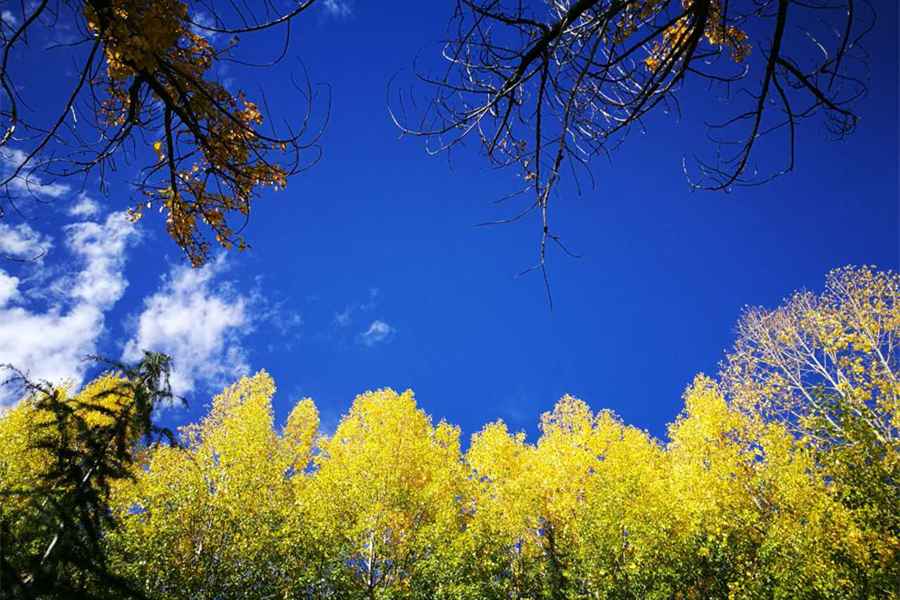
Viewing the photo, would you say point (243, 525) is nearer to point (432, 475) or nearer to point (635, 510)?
point (432, 475)

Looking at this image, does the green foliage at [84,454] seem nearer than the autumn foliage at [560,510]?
Yes

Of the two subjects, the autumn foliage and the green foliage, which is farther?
the autumn foliage

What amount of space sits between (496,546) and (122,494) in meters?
10.2

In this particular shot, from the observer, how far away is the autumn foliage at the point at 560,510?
8.02 meters

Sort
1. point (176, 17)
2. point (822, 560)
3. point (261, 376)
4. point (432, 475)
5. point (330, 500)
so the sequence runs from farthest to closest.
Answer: point (261, 376), point (432, 475), point (330, 500), point (822, 560), point (176, 17)

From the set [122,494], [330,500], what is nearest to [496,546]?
[330,500]

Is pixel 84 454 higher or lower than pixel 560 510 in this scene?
lower

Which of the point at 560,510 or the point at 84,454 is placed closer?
the point at 84,454

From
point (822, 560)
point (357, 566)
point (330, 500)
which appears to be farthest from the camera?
point (330, 500)

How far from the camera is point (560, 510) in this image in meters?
16.8

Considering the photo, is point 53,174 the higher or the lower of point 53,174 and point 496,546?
the lower

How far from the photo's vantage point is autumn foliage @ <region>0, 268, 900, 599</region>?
8016mm

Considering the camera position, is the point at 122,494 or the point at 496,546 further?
the point at 496,546

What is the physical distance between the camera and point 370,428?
62.0 ft
